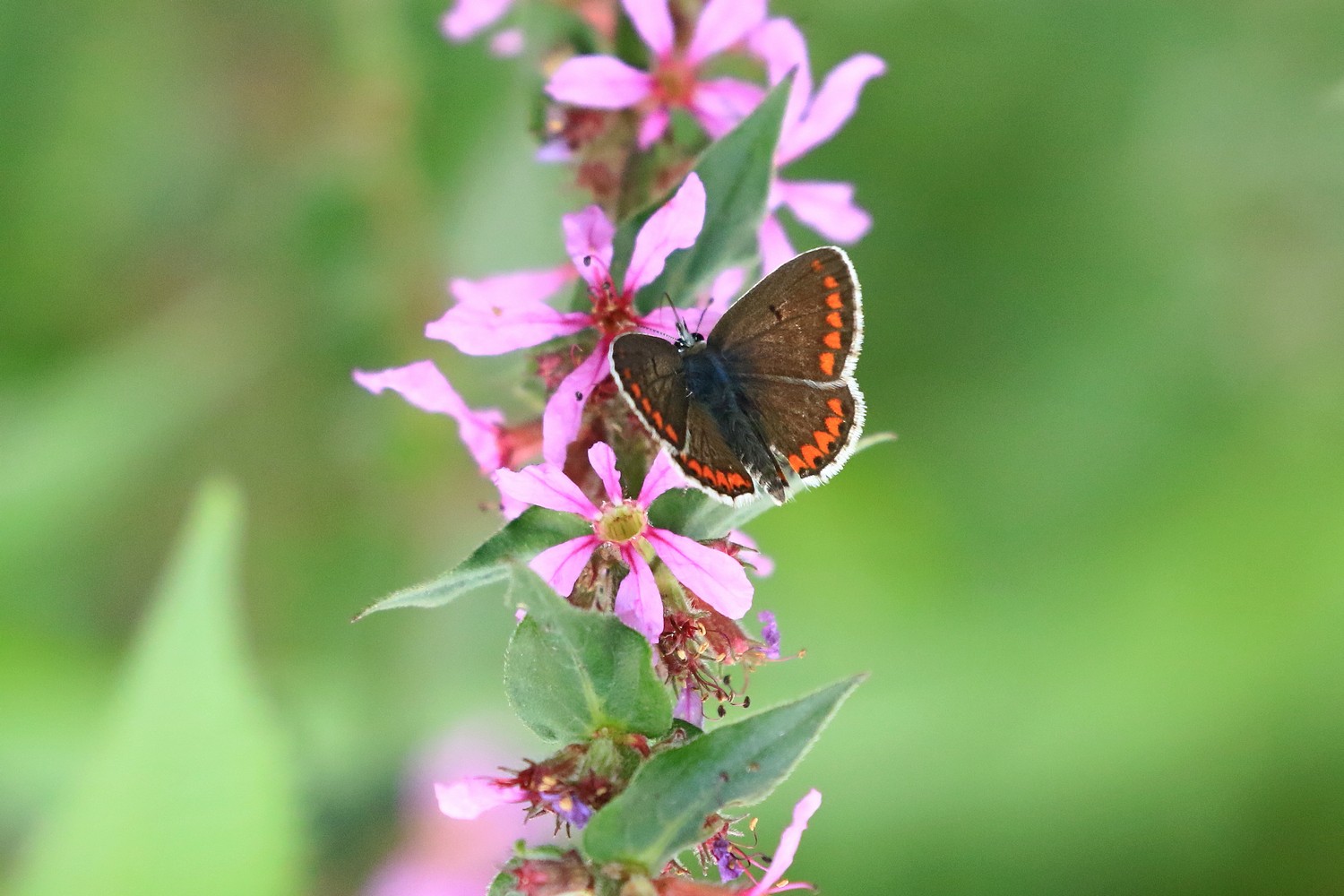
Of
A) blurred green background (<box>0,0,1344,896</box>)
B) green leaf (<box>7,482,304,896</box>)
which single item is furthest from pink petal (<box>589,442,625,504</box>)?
blurred green background (<box>0,0,1344,896</box>)

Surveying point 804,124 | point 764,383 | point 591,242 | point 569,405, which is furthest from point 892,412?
point 569,405

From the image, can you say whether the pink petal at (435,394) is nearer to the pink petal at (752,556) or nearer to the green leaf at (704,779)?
the pink petal at (752,556)

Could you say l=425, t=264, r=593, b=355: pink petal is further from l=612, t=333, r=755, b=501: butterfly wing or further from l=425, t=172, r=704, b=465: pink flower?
l=612, t=333, r=755, b=501: butterfly wing

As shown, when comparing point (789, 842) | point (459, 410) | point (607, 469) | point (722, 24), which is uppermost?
point (722, 24)

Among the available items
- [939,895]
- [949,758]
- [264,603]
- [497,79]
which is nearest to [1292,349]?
[949,758]

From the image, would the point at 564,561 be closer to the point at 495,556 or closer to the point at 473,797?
the point at 495,556

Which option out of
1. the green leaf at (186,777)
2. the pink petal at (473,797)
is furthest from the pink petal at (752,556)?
the green leaf at (186,777)

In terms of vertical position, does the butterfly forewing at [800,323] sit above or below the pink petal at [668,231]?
below
